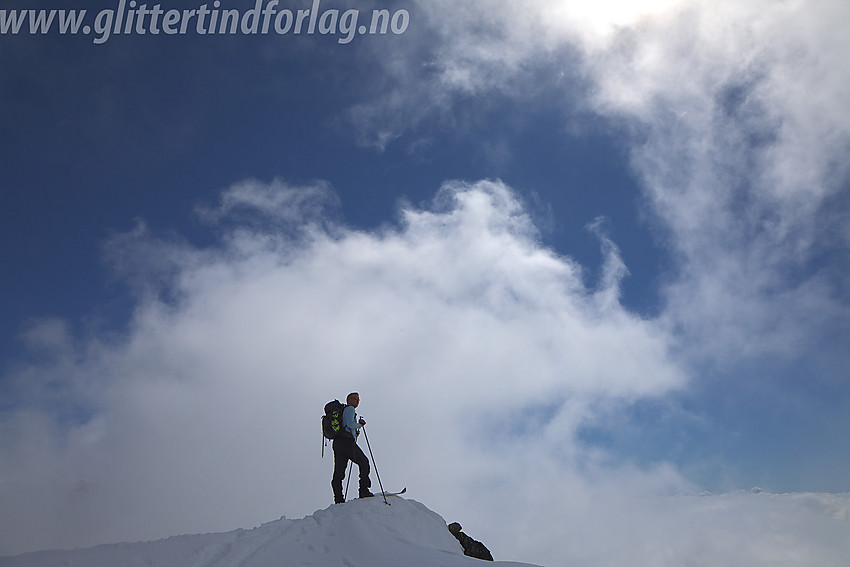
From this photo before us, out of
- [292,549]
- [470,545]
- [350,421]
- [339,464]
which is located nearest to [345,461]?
[339,464]

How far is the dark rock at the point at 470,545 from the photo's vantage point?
16.7m

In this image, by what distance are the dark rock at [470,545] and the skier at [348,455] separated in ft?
14.5

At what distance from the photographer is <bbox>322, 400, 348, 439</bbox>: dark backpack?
15.2 meters

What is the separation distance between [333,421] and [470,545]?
7.18m

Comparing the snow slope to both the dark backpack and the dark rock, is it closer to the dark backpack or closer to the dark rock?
the dark backpack

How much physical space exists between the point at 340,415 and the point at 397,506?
337cm

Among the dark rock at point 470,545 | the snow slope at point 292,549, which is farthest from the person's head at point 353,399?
the dark rock at point 470,545

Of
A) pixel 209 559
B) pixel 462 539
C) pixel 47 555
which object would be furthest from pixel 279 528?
pixel 462 539

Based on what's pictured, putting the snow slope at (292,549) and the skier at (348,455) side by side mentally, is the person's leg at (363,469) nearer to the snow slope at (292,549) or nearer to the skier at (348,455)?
the skier at (348,455)

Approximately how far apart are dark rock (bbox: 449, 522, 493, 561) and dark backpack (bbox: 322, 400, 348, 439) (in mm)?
6213

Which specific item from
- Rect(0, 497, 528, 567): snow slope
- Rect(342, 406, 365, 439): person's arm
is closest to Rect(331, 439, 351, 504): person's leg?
Rect(342, 406, 365, 439): person's arm

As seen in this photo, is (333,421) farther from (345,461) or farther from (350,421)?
(345,461)

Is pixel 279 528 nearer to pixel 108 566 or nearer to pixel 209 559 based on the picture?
pixel 209 559

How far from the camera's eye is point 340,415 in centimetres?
1546
